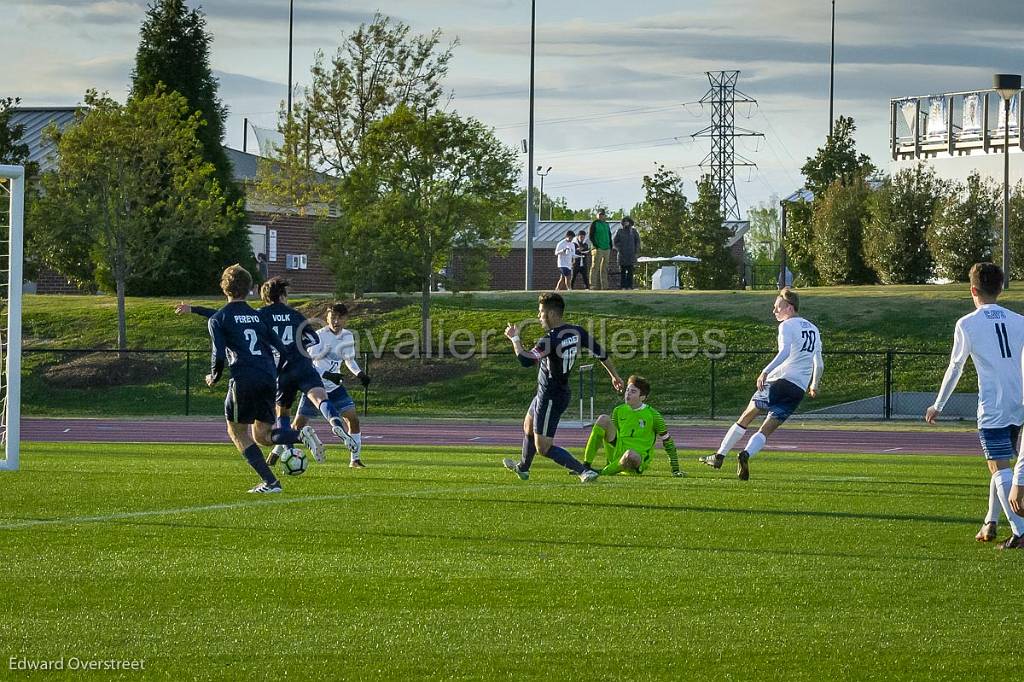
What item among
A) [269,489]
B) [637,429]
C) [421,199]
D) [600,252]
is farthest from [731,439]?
[600,252]

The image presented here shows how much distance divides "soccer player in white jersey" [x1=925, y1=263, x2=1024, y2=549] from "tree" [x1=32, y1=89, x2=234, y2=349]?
28.3m

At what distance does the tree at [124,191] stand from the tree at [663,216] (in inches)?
890

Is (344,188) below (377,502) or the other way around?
the other way around

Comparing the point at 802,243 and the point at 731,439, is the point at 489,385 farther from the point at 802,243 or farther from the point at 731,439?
the point at 731,439

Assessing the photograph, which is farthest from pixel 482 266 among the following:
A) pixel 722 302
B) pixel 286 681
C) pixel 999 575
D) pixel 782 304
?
pixel 286 681

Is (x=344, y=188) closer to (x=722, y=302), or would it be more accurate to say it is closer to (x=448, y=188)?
(x=448, y=188)

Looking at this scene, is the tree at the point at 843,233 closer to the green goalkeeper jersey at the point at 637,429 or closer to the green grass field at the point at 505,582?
the green goalkeeper jersey at the point at 637,429

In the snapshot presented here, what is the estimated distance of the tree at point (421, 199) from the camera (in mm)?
34562

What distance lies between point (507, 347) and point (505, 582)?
27.8 metres

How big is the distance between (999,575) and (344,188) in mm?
28505

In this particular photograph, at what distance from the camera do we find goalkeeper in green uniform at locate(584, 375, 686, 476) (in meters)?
15.4

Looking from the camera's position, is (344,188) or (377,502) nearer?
(377,502)

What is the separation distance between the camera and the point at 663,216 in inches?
2192

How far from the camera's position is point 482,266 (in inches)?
1380
